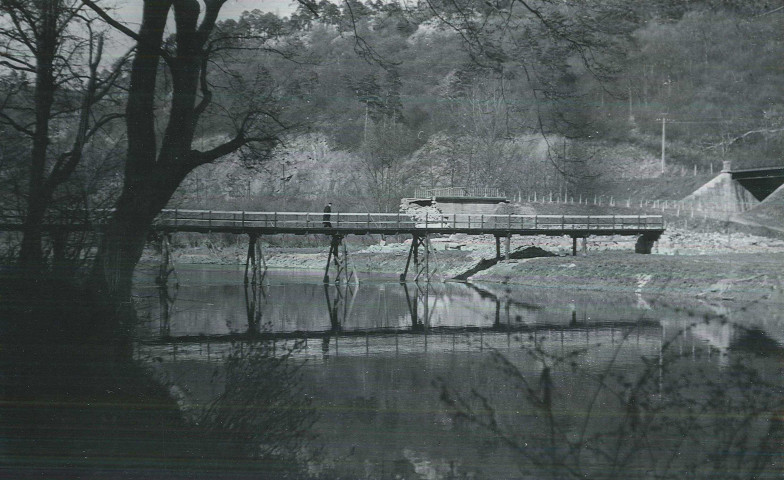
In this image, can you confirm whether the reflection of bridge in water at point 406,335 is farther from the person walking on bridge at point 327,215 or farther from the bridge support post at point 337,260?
the bridge support post at point 337,260

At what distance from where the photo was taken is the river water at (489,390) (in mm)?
3762

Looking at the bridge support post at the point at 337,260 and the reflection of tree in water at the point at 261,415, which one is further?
the bridge support post at the point at 337,260

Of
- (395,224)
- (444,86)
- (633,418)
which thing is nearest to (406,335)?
(444,86)

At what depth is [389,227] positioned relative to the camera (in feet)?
92.4

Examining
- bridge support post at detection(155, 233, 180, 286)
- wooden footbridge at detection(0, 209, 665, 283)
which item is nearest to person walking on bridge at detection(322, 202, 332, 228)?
wooden footbridge at detection(0, 209, 665, 283)

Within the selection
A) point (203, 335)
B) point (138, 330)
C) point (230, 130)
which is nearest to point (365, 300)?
point (203, 335)

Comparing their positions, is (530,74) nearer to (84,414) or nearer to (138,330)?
(84,414)

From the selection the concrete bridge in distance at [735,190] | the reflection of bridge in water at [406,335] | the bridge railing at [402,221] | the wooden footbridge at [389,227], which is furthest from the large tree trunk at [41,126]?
the concrete bridge in distance at [735,190]

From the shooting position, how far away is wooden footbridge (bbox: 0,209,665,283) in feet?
80.6

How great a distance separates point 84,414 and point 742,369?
6.98m

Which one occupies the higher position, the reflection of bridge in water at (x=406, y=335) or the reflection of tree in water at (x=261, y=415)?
the reflection of tree in water at (x=261, y=415)

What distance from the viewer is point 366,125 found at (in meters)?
6.86

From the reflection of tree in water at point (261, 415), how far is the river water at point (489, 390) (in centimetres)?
2

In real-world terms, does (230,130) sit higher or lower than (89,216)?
higher
